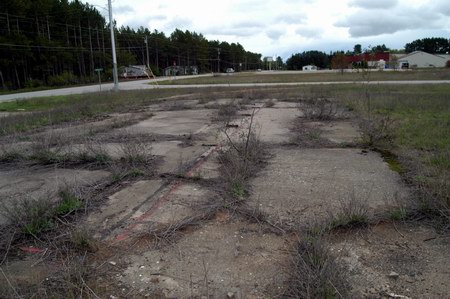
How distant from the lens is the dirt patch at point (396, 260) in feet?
9.39

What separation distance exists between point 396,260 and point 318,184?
2057mm

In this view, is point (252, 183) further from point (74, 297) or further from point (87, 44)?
point (87, 44)

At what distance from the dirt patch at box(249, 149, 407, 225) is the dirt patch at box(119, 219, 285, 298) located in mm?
578

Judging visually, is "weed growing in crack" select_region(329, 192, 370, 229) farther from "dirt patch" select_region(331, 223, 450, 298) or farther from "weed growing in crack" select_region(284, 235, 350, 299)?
"weed growing in crack" select_region(284, 235, 350, 299)

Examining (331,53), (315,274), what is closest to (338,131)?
(315,274)

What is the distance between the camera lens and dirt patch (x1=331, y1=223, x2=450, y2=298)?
2.86 m

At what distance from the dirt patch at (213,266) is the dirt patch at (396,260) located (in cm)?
62

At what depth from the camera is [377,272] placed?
3096 millimetres

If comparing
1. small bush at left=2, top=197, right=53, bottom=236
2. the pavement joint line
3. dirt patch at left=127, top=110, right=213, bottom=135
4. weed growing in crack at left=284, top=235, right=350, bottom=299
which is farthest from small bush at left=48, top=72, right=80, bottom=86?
weed growing in crack at left=284, top=235, right=350, bottom=299

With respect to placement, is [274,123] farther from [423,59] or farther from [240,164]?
[423,59]

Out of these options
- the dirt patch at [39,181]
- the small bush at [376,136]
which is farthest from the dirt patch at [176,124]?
the small bush at [376,136]

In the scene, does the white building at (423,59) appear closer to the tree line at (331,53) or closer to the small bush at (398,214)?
the tree line at (331,53)

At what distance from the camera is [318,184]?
208 inches

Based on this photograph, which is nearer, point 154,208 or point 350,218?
point 350,218
